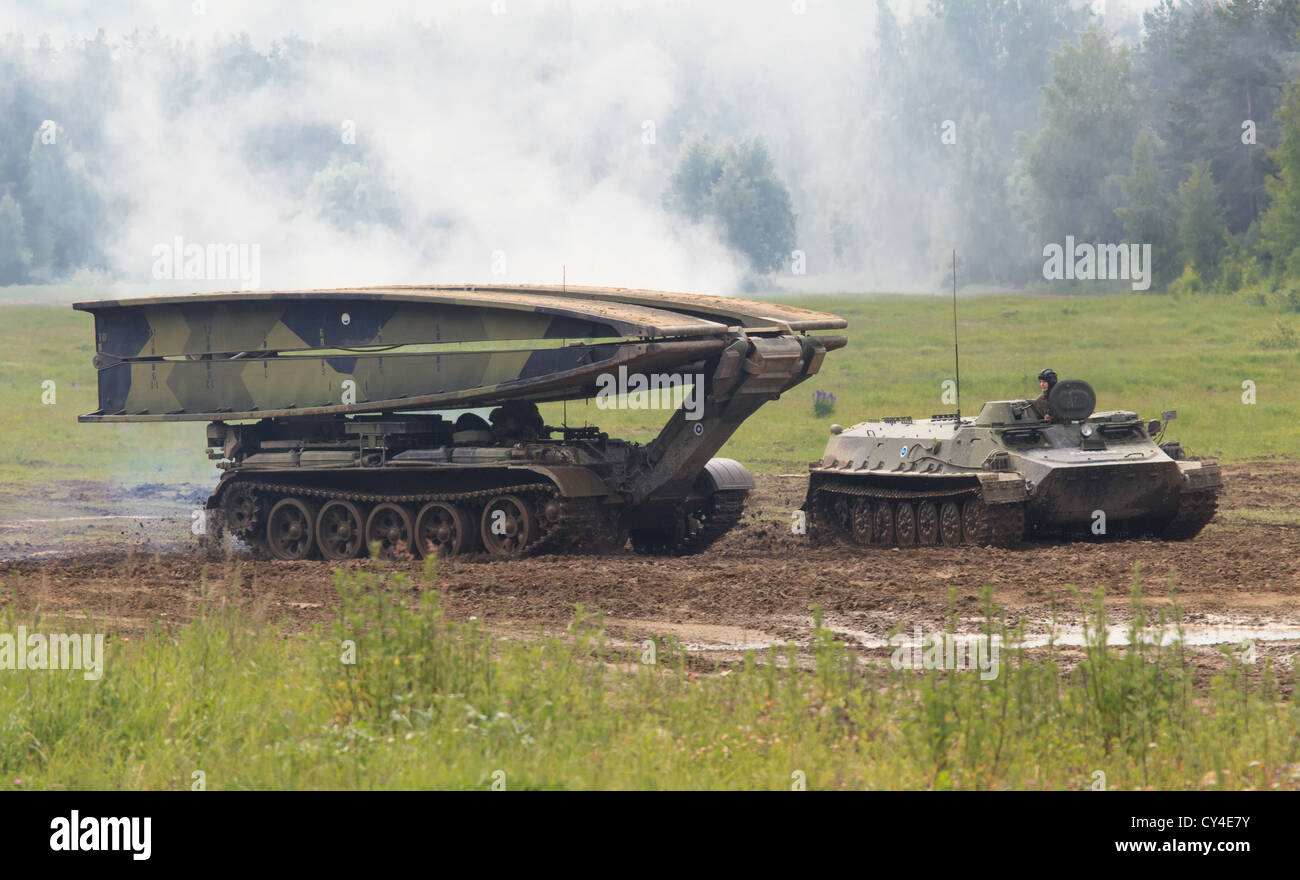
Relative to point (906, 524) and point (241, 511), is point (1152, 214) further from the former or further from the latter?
point (241, 511)

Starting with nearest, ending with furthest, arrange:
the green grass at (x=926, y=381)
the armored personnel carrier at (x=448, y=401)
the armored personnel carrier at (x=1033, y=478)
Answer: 1. the armored personnel carrier at (x=448, y=401)
2. the armored personnel carrier at (x=1033, y=478)
3. the green grass at (x=926, y=381)

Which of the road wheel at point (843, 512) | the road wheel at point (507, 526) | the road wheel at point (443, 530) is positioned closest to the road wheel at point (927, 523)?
the road wheel at point (843, 512)

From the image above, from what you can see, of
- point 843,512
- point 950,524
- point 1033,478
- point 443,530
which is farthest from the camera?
point 843,512

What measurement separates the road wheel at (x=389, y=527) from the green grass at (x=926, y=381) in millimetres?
11190

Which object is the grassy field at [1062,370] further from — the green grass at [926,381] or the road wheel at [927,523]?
the road wheel at [927,523]

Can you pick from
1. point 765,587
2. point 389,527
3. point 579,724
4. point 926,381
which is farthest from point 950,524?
point 926,381

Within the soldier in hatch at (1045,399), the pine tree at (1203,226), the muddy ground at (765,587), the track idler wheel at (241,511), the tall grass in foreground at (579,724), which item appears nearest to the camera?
the tall grass in foreground at (579,724)

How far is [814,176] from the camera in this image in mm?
92562

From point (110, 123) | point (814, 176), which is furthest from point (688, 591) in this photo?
point (814, 176)

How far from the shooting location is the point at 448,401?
17.7 m

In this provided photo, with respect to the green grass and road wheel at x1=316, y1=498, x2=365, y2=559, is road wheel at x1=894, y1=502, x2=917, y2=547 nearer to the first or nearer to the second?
road wheel at x1=316, y1=498, x2=365, y2=559

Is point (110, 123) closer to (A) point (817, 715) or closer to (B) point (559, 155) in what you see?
(B) point (559, 155)

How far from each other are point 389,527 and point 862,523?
5725 mm

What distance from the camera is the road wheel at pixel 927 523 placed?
1870cm
